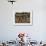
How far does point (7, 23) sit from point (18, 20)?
42 centimetres

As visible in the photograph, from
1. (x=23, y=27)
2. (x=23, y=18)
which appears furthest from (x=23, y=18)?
(x=23, y=27)

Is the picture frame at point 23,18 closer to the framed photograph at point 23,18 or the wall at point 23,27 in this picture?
the framed photograph at point 23,18

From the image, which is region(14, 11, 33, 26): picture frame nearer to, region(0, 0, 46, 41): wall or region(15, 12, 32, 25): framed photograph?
region(15, 12, 32, 25): framed photograph

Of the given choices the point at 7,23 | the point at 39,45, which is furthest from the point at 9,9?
the point at 39,45

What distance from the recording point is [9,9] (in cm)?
459

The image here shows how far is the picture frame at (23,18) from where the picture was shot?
4.60 meters

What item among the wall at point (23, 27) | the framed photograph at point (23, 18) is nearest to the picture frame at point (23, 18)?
the framed photograph at point (23, 18)

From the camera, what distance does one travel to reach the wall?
15.1 ft

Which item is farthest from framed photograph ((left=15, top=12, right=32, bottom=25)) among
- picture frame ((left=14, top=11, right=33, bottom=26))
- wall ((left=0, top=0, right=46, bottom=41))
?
wall ((left=0, top=0, right=46, bottom=41))

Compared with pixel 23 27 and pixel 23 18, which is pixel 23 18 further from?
pixel 23 27

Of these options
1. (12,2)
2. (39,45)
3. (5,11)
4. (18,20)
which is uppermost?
(12,2)

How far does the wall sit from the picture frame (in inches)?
4.4

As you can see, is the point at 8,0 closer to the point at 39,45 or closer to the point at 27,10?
the point at 27,10

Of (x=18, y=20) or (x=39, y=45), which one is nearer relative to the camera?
(x=39, y=45)
